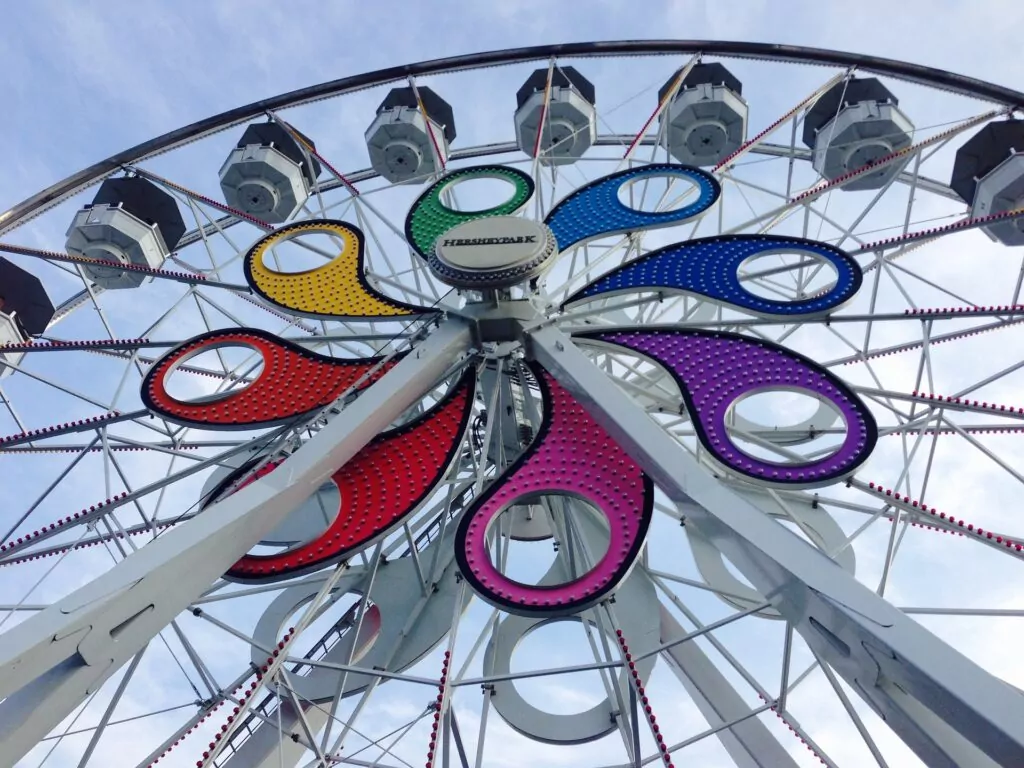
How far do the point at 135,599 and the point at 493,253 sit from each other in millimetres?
4823

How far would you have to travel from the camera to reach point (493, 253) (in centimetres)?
880

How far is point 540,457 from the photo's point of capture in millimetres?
7633

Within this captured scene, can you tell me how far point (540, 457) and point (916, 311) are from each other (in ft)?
12.3

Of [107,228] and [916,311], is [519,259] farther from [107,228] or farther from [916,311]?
[107,228]

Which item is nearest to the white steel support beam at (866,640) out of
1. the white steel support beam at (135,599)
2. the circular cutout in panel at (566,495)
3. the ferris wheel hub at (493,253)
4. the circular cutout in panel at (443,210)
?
the circular cutout in panel at (566,495)

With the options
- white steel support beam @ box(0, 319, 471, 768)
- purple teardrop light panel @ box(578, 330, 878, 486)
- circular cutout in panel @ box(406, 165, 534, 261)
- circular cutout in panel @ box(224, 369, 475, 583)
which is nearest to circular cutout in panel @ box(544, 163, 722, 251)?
circular cutout in panel @ box(406, 165, 534, 261)

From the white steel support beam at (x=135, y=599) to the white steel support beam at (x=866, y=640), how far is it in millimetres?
2545

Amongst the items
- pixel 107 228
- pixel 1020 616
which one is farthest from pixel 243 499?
pixel 107 228

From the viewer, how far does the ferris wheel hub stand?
8570 millimetres

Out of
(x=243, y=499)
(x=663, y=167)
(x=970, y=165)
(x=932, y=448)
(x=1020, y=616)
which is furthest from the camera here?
(x=970, y=165)

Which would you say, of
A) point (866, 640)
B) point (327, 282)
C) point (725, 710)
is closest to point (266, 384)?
point (327, 282)

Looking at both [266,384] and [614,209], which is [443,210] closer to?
[614,209]

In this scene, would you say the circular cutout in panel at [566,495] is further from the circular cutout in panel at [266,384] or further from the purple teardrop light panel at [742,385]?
the circular cutout in panel at [266,384]

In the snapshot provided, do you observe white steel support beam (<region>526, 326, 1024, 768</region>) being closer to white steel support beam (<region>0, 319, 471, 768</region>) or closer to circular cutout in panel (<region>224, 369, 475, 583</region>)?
circular cutout in panel (<region>224, 369, 475, 583</region>)
